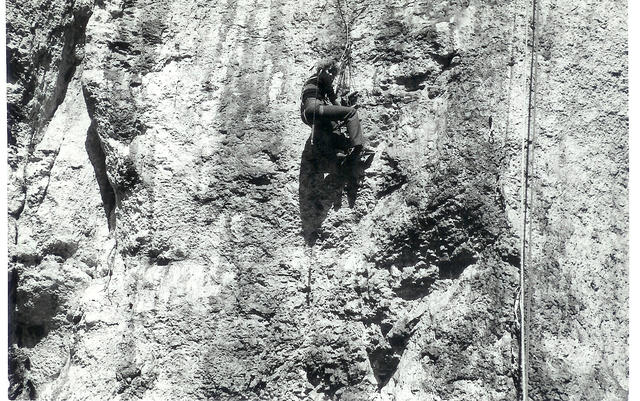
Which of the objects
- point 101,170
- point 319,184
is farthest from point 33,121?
point 319,184

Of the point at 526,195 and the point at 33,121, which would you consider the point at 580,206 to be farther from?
the point at 33,121

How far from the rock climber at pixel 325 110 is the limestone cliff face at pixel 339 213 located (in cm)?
33

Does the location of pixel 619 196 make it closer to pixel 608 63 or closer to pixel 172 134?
pixel 608 63

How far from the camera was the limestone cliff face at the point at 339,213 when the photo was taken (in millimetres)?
6449

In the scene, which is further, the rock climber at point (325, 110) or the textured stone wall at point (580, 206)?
the rock climber at point (325, 110)

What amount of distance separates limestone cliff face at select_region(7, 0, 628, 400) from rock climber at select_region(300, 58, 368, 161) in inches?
13.0

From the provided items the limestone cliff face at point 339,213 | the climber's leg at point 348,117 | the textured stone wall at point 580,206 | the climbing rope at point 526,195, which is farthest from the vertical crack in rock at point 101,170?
the textured stone wall at point 580,206

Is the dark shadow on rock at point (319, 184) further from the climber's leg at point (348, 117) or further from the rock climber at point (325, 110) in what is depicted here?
the climber's leg at point (348, 117)

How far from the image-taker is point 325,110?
6773 millimetres

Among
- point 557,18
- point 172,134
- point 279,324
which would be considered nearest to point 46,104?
point 172,134

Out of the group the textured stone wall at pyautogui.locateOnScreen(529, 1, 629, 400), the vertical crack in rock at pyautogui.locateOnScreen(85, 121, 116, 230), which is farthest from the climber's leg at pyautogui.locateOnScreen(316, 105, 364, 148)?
the vertical crack in rock at pyautogui.locateOnScreen(85, 121, 116, 230)

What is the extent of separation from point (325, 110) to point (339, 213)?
0.98m

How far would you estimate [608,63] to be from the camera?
6.73 metres

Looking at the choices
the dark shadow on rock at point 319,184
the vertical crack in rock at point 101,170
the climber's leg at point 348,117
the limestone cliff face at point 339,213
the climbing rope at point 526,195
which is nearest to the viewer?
the climbing rope at point 526,195
